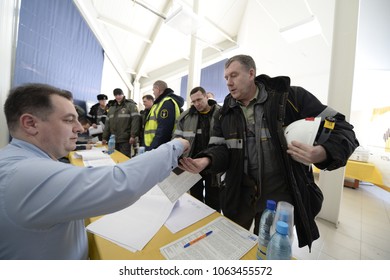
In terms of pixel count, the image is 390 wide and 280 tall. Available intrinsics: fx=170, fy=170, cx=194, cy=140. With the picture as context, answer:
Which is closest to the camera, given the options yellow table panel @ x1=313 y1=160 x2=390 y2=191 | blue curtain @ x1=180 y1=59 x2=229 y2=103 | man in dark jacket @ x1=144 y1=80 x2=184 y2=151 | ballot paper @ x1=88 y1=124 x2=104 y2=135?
man in dark jacket @ x1=144 y1=80 x2=184 y2=151

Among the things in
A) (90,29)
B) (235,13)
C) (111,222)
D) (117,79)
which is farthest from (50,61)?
(235,13)

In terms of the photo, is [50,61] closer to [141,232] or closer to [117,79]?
[141,232]

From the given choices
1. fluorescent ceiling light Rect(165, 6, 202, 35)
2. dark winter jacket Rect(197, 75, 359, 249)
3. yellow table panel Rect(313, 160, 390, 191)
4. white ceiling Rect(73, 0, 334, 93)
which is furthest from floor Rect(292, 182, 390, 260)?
white ceiling Rect(73, 0, 334, 93)

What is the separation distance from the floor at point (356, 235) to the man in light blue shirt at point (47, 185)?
6.19 feet

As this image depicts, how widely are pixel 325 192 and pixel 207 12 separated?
520 centimetres

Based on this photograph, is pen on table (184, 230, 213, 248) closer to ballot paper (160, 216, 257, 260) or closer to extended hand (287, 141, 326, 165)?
ballot paper (160, 216, 257, 260)

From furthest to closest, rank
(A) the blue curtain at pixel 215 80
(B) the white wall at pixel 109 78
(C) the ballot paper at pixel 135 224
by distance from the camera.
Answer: (A) the blue curtain at pixel 215 80 → (B) the white wall at pixel 109 78 → (C) the ballot paper at pixel 135 224

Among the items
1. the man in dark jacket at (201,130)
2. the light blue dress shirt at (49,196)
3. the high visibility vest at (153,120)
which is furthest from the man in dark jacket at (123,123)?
the light blue dress shirt at (49,196)

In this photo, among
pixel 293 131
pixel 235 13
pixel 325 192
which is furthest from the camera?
pixel 235 13

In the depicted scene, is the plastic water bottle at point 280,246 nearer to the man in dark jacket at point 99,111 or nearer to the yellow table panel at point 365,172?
the yellow table panel at point 365,172

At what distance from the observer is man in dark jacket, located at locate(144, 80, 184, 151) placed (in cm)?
221

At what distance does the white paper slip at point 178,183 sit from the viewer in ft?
2.72

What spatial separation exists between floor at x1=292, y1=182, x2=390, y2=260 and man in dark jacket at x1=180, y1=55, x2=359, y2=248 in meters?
1.10

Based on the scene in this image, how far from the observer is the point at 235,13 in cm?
526
